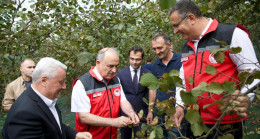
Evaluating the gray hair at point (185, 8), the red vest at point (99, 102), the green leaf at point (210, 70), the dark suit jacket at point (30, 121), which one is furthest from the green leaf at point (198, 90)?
the red vest at point (99, 102)

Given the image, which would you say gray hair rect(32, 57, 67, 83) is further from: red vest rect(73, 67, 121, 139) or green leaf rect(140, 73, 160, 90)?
green leaf rect(140, 73, 160, 90)

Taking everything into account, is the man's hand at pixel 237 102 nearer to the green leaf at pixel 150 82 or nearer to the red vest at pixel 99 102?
the green leaf at pixel 150 82

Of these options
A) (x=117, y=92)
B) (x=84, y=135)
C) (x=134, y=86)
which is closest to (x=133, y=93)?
(x=134, y=86)

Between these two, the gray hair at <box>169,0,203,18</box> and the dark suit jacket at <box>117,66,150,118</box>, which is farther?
the dark suit jacket at <box>117,66,150,118</box>

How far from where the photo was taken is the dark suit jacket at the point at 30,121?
1.47m

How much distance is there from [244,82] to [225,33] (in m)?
0.77

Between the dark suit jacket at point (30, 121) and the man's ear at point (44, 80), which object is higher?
the man's ear at point (44, 80)

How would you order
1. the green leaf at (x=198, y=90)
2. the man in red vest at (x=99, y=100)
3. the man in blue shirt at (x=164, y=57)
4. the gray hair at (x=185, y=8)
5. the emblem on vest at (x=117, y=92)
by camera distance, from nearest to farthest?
the green leaf at (x=198, y=90)
the gray hair at (x=185, y=8)
the man in red vest at (x=99, y=100)
the emblem on vest at (x=117, y=92)
the man in blue shirt at (x=164, y=57)

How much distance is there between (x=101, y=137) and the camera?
2285 millimetres

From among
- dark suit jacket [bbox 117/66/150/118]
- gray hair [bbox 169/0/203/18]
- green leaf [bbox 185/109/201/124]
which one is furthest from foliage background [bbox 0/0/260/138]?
green leaf [bbox 185/109/201/124]

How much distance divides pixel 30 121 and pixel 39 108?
0.13 meters

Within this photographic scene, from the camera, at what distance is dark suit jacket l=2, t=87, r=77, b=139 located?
1475 millimetres

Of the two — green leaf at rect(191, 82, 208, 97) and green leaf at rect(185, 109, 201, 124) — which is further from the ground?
green leaf at rect(191, 82, 208, 97)

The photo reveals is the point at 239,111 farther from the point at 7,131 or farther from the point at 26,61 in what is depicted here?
the point at 26,61
